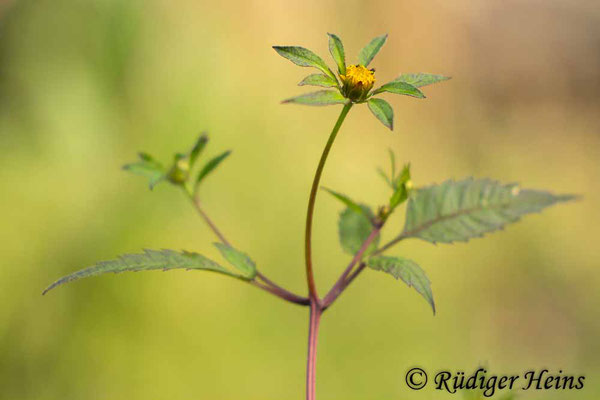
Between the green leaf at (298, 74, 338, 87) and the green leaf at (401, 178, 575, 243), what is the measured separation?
0.20 m

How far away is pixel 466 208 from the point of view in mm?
613

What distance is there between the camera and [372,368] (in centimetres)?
166

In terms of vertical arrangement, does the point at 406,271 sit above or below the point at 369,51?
below

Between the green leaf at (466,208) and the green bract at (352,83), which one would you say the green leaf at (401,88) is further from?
the green leaf at (466,208)

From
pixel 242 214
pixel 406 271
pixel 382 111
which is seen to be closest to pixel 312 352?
pixel 406 271

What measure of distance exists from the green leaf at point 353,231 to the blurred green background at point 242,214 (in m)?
0.98

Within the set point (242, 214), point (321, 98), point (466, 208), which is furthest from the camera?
point (242, 214)

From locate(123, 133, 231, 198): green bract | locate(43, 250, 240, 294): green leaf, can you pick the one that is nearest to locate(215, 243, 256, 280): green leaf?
locate(43, 250, 240, 294): green leaf

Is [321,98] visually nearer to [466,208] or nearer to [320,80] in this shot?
[320,80]

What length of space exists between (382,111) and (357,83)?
40 mm

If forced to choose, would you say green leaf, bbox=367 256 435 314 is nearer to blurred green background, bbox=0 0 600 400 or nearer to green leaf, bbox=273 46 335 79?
green leaf, bbox=273 46 335 79

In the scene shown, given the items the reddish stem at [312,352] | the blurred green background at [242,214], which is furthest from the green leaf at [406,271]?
the blurred green background at [242,214]

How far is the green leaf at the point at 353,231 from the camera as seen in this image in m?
0.65

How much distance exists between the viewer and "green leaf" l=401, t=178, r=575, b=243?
58 cm
